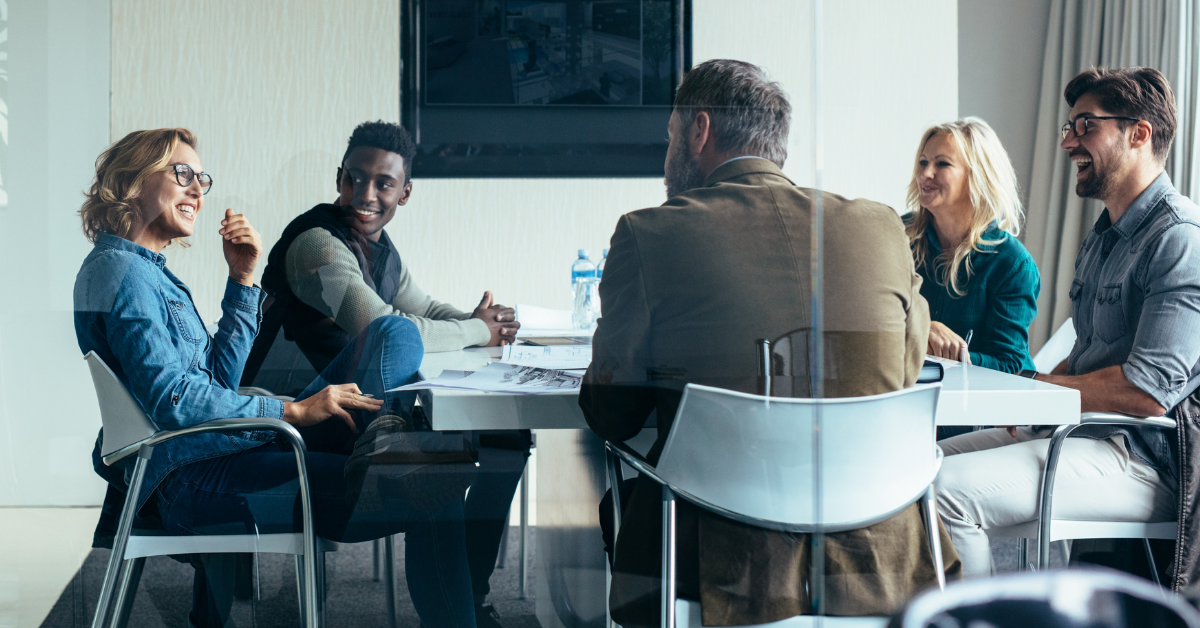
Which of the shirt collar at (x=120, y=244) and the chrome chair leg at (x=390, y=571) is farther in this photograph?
the chrome chair leg at (x=390, y=571)

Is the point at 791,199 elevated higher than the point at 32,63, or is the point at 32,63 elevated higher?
the point at 32,63

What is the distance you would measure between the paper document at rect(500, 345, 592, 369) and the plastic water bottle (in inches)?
5.1

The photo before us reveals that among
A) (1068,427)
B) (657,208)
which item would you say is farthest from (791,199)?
(1068,427)

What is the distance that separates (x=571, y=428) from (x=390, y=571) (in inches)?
19.4

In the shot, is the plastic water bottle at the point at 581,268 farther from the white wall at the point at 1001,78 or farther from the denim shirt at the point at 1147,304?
the denim shirt at the point at 1147,304

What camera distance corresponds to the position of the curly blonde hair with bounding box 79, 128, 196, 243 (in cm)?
141

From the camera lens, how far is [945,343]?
1649 mm

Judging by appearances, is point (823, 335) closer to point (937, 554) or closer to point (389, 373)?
point (937, 554)

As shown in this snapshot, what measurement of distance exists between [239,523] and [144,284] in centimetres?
48

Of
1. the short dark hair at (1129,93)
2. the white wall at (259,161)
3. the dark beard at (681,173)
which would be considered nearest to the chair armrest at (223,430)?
the white wall at (259,161)

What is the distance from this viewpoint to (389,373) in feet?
4.90

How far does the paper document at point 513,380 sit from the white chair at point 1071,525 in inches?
37.5

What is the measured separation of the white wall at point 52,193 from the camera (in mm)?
1449

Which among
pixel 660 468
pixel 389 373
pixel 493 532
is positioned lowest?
pixel 493 532
